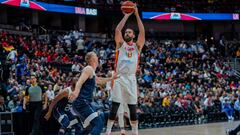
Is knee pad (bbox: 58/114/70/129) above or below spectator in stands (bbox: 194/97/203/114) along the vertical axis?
above

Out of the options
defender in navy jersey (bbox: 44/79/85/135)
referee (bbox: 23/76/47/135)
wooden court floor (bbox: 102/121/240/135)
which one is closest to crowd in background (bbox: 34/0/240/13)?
wooden court floor (bbox: 102/121/240/135)

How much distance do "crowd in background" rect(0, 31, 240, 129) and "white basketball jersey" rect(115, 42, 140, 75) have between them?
4.20m

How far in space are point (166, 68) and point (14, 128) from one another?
54.8 feet

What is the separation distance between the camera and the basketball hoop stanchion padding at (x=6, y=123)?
1251 cm

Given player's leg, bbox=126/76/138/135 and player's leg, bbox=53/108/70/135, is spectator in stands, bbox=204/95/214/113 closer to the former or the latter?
player's leg, bbox=126/76/138/135

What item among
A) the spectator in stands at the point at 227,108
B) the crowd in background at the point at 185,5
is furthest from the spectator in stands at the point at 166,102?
the crowd in background at the point at 185,5

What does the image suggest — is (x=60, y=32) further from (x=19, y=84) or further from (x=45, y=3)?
(x=19, y=84)

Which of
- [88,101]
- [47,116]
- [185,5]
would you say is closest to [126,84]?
[88,101]

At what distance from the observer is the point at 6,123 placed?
12.6 m

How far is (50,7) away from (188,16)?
40.3 ft

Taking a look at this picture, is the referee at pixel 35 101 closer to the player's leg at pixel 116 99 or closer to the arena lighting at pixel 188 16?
the player's leg at pixel 116 99

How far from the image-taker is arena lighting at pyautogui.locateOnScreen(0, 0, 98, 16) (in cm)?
2712

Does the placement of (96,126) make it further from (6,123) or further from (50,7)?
(50,7)

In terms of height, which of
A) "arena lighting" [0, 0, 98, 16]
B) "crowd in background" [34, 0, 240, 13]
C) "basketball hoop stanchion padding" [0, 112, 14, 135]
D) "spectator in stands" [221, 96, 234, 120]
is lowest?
"spectator in stands" [221, 96, 234, 120]
